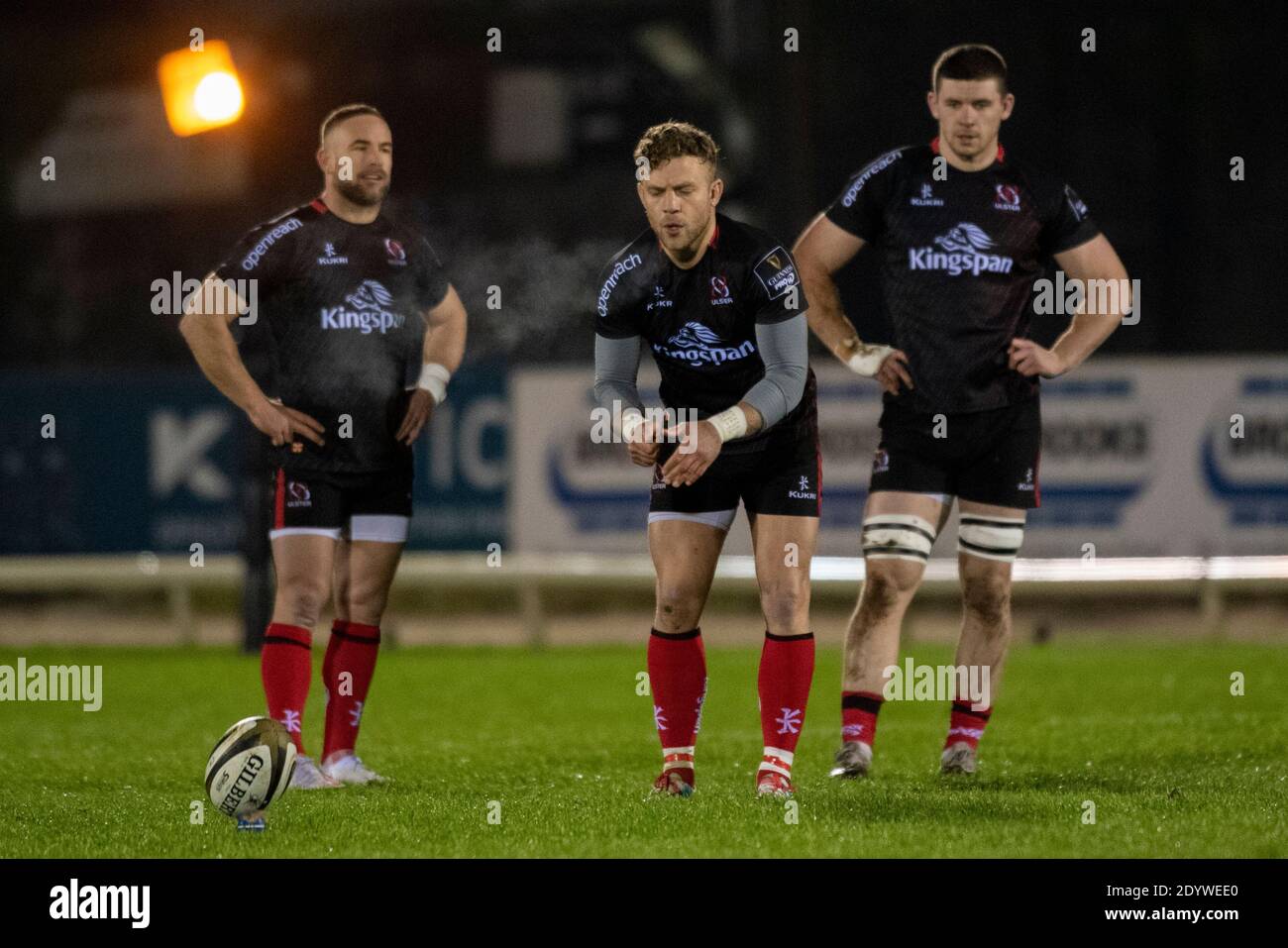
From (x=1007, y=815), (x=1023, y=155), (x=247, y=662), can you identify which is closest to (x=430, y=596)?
(x=247, y=662)

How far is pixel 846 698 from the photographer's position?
6.94 meters

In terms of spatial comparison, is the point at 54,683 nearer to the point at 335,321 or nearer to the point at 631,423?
the point at 335,321

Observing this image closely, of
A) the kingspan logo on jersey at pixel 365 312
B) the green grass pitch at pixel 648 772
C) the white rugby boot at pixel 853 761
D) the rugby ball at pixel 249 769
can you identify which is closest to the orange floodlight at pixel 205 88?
the kingspan logo on jersey at pixel 365 312

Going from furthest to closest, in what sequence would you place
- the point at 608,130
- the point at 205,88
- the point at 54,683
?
the point at 608,130, the point at 54,683, the point at 205,88

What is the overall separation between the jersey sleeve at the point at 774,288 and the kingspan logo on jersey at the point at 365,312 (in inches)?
63.8

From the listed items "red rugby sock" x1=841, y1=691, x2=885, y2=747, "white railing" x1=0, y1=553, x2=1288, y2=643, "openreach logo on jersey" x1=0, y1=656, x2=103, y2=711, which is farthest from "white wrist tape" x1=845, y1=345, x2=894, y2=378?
"white railing" x1=0, y1=553, x2=1288, y2=643

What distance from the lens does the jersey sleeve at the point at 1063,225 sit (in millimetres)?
7059

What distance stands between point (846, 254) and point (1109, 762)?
2.20 metres

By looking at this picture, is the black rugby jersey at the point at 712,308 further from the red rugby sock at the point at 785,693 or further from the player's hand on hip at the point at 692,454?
the red rugby sock at the point at 785,693

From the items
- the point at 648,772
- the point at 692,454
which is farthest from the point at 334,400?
the point at 648,772

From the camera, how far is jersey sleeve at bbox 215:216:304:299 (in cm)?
685

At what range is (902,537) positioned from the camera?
6918 mm

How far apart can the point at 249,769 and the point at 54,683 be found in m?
6.99
